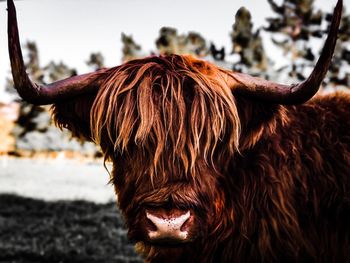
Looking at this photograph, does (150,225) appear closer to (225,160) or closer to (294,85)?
(225,160)

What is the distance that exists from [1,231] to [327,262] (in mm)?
6886

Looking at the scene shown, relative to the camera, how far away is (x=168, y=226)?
2.59 meters

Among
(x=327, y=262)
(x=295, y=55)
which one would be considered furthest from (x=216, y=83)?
(x=295, y=55)

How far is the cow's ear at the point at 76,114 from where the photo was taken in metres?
3.43

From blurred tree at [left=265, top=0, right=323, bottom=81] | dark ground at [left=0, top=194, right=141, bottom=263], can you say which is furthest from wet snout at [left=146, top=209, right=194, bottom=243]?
blurred tree at [left=265, top=0, right=323, bottom=81]

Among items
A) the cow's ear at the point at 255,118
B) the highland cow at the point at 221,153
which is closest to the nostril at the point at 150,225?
the highland cow at the point at 221,153

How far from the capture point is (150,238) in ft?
8.71

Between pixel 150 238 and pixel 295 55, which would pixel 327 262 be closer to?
pixel 150 238

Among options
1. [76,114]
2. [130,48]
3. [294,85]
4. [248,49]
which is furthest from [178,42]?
[294,85]

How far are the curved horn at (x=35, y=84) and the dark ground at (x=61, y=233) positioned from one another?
4137 mm

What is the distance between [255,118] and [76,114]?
1185mm

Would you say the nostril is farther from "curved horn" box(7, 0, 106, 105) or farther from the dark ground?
the dark ground

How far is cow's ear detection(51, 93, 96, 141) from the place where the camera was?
343cm

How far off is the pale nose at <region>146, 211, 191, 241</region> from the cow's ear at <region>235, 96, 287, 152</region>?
83 centimetres
